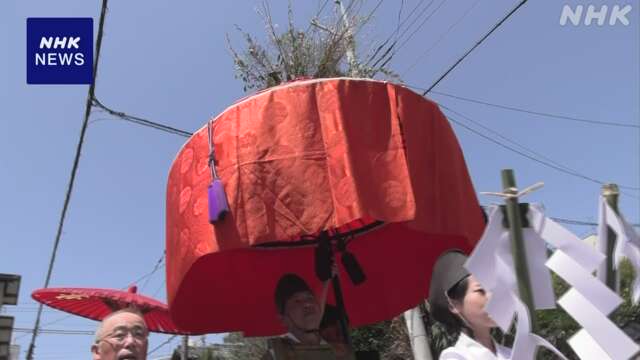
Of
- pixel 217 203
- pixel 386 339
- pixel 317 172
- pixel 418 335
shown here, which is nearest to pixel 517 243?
pixel 317 172

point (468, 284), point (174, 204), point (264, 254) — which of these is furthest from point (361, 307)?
point (468, 284)

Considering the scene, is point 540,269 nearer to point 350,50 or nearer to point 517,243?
point 517,243

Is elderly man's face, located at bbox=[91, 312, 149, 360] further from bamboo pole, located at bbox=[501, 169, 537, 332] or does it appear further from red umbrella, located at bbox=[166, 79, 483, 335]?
bamboo pole, located at bbox=[501, 169, 537, 332]

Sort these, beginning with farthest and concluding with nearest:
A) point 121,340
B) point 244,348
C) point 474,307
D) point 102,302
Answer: point 244,348
point 102,302
point 121,340
point 474,307

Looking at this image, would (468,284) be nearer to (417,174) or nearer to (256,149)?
(417,174)

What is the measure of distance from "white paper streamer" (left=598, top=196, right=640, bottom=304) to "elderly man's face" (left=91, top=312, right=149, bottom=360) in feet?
5.56

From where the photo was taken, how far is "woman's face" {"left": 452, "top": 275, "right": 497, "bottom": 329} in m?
1.93

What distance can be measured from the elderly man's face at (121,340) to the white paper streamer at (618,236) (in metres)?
1.69

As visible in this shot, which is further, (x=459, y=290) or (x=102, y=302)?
(x=102, y=302)

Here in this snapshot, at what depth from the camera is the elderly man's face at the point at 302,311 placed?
9.18 feet

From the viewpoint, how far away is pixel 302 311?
2.82 meters

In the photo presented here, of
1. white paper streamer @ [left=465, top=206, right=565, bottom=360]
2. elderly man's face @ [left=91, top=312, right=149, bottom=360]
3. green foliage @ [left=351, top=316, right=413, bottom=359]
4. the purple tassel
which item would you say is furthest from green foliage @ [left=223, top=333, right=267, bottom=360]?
white paper streamer @ [left=465, top=206, right=565, bottom=360]

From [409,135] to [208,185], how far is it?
0.88m

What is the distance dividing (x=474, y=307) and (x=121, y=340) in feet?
4.44
